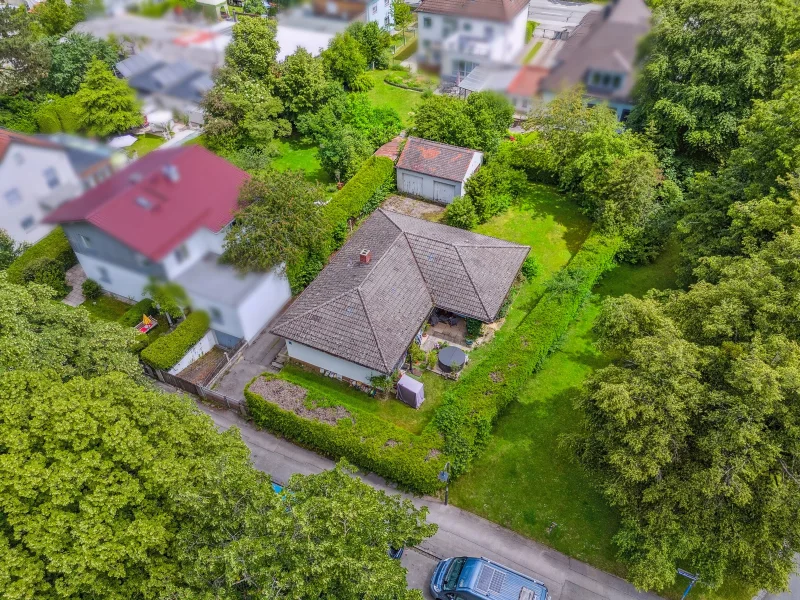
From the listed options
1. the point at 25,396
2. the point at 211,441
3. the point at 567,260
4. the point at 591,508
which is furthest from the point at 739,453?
the point at 25,396

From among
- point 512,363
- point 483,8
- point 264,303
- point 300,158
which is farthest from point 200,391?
point 300,158

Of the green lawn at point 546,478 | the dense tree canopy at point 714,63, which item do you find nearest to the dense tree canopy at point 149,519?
the green lawn at point 546,478

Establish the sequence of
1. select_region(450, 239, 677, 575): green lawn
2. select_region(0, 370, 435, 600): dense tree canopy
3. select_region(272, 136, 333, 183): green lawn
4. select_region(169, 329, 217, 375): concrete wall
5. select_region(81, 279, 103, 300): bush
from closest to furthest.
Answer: select_region(0, 370, 435, 600): dense tree canopy
select_region(450, 239, 677, 575): green lawn
select_region(81, 279, 103, 300): bush
select_region(169, 329, 217, 375): concrete wall
select_region(272, 136, 333, 183): green lawn

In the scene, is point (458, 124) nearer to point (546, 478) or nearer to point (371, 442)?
point (371, 442)

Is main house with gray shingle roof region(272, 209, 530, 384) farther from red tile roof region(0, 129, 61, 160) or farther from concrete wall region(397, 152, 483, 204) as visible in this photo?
red tile roof region(0, 129, 61, 160)

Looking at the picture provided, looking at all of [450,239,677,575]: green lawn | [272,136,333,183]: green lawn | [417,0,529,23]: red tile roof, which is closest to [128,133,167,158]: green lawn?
[417,0,529,23]: red tile roof

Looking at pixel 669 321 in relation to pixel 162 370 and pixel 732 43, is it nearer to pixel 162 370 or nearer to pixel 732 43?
pixel 162 370
